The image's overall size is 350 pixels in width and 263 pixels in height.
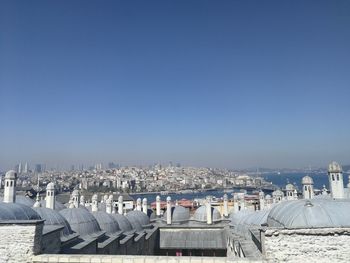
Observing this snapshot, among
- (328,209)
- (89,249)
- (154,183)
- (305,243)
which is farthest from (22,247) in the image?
(154,183)

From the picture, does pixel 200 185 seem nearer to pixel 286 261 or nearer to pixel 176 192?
pixel 176 192

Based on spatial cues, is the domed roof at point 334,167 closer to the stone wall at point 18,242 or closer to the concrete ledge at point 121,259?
the concrete ledge at point 121,259

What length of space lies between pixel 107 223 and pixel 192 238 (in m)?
8.17

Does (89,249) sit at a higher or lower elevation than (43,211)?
lower

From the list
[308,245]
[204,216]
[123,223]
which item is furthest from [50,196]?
[308,245]

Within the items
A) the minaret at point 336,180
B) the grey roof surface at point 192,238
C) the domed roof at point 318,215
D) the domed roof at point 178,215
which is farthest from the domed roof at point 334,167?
the domed roof at point 178,215

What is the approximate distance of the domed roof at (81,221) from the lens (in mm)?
14977

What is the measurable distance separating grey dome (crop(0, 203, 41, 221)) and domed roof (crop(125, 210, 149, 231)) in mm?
12145

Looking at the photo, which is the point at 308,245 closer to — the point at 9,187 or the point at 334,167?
the point at 334,167

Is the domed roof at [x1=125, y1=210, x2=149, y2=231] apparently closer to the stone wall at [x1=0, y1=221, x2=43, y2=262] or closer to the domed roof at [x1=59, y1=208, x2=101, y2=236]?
the domed roof at [x1=59, y1=208, x2=101, y2=236]

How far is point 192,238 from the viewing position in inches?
957

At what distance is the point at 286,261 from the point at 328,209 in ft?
9.65

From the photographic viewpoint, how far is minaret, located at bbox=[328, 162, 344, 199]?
48.0 feet

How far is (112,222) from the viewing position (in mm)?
18844
